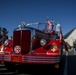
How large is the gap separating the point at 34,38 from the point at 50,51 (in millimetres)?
888

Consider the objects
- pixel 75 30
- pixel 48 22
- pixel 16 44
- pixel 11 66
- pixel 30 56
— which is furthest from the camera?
pixel 75 30

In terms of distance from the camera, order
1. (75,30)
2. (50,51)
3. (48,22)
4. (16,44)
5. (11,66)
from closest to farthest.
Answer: (50,51) < (16,44) < (11,66) < (48,22) < (75,30)

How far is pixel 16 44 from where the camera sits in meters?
9.36

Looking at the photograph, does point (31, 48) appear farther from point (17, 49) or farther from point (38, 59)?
point (38, 59)

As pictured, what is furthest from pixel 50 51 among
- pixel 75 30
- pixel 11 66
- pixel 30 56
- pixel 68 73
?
pixel 75 30

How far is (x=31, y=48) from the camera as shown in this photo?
9.03 m

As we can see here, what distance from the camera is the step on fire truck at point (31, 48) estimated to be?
26.6 ft

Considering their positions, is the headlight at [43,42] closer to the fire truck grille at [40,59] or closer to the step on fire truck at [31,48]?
the step on fire truck at [31,48]

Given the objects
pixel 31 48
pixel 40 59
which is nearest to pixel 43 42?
pixel 31 48

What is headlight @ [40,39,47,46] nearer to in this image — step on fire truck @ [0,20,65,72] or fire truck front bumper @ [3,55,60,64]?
step on fire truck @ [0,20,65,72]

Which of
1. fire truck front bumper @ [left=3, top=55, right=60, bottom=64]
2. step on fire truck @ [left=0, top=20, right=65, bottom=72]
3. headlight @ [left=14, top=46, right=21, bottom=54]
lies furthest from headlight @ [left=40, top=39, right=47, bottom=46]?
fire truck front bumper @ [left=3, top=55, right=60, bottom=64]

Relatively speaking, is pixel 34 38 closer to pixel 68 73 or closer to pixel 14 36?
pixel 14 36

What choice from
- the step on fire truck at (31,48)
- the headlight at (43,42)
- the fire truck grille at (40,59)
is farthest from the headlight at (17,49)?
the fire truck grille at (40,59)

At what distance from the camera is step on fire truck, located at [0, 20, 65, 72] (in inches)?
319
